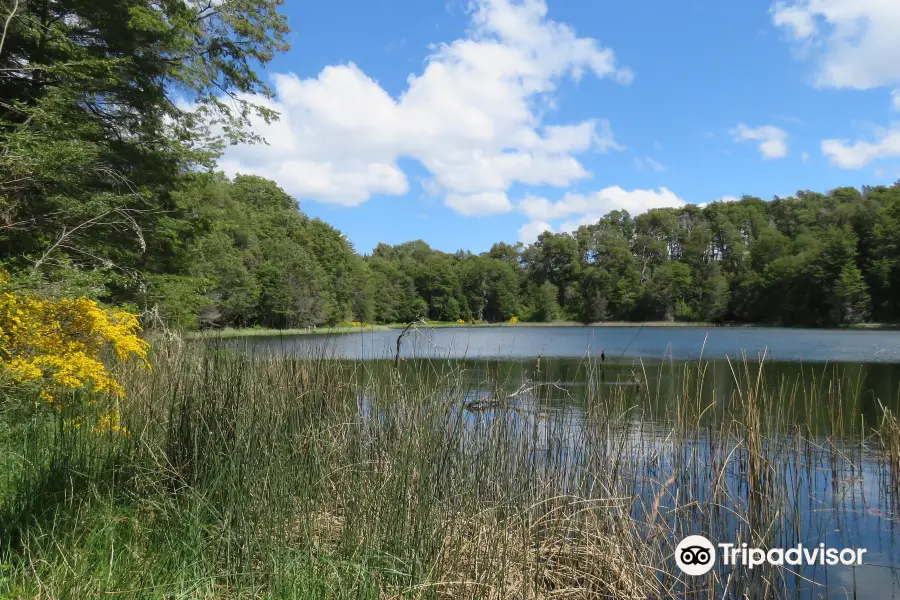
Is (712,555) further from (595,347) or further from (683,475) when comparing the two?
(595,347)

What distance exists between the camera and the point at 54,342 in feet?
16.5

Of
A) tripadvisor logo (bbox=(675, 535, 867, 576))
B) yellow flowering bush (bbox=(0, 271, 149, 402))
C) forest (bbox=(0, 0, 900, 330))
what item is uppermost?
forest (bbox=(0, 0, 900, 330))

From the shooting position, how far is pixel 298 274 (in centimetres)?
4122

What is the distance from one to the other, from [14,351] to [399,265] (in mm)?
65584

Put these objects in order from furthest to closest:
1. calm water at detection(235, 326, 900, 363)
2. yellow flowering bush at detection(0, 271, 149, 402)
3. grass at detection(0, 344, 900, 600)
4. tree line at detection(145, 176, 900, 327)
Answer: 1. tree line at detection(145, 176, 900, 327)
2. calm water at detection(235, 326, 900, 363)
3. yellow flowering bush at detection(0, 271, 149, 402)
4. grass at detection(0, 344, 900, 600)

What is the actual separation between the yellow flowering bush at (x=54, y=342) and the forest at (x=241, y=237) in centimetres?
29

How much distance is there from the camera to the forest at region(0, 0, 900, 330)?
7.08m

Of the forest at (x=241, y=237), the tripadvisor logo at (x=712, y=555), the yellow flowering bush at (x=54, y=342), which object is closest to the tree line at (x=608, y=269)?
the forest at (x=241, y=237)

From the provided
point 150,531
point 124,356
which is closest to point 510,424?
point 150,531

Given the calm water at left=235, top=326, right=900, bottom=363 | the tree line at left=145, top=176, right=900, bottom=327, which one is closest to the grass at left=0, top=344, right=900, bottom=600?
the calm water at left=235, top=326, right=900, bottom=363

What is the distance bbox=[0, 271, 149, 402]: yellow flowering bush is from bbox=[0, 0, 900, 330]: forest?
0.29 metres

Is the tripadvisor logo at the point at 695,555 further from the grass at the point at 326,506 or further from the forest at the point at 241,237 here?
the forest at the point at 241,237

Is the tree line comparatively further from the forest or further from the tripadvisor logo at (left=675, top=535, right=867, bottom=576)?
the tripadvisor logo at (left=675, top=535, right=867, bottom=576)

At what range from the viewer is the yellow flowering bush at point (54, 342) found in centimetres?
464
